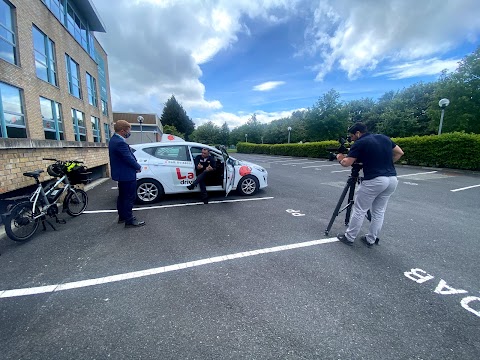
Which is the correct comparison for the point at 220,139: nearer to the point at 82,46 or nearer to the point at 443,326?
the point at 82,46

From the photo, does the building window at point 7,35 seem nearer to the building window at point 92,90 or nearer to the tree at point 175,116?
the building window at point 92,90

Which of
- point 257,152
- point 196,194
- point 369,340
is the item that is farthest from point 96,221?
point 257,152

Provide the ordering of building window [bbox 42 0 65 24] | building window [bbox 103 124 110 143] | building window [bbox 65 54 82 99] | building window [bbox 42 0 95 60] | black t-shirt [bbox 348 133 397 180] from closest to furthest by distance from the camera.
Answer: black t-shirt [bbox 348 133 397 180], building window [bbox 42 0 65 24], building window [bbox 42 0 95 60], building window [bbox 65 54 82 99], building window [bbox 103 124 110 143]

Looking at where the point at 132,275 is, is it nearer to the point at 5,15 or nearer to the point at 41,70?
the point at 5,15

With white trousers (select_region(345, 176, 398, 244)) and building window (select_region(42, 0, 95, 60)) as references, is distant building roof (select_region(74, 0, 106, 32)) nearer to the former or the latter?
building window (select_region(42, 0, 95, 60))

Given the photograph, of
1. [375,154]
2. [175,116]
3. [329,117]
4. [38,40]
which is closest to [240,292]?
[375,154]

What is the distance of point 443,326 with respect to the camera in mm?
1968

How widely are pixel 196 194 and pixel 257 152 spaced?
33.2 m

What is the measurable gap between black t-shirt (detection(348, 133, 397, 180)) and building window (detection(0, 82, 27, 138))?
38.4ft

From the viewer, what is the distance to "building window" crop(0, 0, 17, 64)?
28.8 ft

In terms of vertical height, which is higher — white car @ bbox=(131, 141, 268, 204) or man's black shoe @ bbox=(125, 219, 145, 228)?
white car @ bbox=(131, 141, 268, 204)

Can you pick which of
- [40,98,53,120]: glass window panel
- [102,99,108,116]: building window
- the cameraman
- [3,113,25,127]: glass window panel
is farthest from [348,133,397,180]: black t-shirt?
[102,99,108,116]: building window

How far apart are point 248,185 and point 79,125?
14.4 meters

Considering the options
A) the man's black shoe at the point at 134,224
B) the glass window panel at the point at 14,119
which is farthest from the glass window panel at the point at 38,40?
the man's black shoe at the point at 134,224
